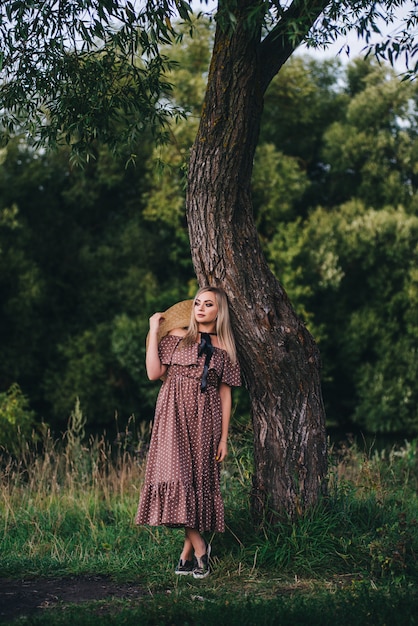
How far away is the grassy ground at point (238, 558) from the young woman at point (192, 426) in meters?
0.33

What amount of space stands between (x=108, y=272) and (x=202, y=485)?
16146mm

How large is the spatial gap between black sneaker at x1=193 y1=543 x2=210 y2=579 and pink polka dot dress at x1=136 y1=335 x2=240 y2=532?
185mm

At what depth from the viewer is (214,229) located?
5.94 meters

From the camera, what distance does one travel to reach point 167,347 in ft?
19.0

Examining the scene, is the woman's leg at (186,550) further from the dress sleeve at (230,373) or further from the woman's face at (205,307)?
the woman's face at (205,307)

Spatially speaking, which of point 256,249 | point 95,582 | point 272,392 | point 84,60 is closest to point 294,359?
point 272,392

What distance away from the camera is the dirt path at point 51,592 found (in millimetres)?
4914

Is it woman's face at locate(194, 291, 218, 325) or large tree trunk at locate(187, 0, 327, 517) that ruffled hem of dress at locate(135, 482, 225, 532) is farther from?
woman's face at locate(194, 291, 218, 325)

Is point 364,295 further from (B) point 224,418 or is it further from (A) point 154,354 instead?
(A) point 154,354

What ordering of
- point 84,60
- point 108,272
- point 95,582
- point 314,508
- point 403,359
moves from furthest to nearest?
point 108,272, point 403,359, point 84,60, point 314,508, point 95,582

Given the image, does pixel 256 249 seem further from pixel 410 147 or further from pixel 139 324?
pixel 410 147

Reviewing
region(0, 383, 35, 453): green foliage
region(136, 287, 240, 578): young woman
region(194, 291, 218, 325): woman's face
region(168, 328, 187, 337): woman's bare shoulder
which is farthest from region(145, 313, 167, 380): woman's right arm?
region(0, 383, 35, 453): green foliage

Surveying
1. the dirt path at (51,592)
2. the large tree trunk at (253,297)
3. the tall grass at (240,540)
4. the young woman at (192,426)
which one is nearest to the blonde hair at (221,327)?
the young woman at (192,426)

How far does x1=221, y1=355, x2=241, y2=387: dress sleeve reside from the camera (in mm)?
5750
